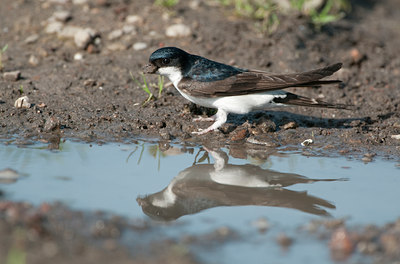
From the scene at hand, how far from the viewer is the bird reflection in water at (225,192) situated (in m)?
3.45

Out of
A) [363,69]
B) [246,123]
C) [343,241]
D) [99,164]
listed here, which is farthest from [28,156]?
[363,69]

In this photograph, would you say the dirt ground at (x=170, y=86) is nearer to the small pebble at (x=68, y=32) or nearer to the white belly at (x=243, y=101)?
the small pebble at (x=68, y=32)

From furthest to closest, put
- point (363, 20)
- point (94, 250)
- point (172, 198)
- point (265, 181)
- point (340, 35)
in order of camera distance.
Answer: point (363, 20) < point (340, 35) < point (265, 181) < point (172, 198) < point (94, 250)

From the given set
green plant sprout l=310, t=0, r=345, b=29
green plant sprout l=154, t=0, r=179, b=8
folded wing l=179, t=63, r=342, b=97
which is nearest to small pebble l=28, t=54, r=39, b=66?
green plant sprout l=154, t=0, r=179, b=8

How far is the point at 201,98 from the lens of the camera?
16.7 feet

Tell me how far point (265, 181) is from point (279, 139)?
3.95 ft

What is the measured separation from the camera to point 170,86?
6.15 m

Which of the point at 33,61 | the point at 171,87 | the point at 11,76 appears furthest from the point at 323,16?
the point at 11,76

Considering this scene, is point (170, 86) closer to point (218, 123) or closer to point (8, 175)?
point (218, 123)

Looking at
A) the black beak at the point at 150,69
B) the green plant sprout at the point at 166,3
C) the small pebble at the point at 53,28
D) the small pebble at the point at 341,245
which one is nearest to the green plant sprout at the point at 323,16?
the green plant sprout at the point at 166,3

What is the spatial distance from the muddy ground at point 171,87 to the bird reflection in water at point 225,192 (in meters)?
0.85

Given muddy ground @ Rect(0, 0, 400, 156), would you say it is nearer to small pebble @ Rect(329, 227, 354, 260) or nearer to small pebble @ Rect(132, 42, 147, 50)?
small pebble @ Rect(132, 42, 147, 50)

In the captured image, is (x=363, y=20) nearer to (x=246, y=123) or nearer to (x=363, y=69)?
(x=363, y=69)

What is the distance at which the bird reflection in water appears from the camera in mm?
3451
